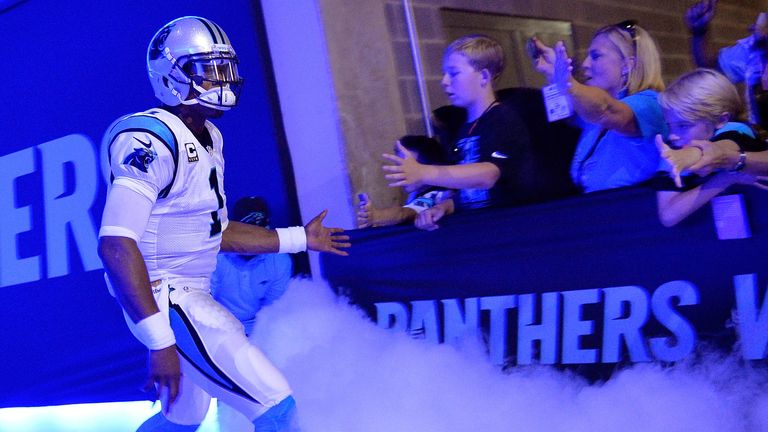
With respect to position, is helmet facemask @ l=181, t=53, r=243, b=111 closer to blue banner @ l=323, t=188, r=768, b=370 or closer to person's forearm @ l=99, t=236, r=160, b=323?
person's forearm @ l=99, t=236, r=160, b=323

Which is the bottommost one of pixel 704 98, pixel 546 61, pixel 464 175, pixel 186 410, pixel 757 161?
pixel 186 410

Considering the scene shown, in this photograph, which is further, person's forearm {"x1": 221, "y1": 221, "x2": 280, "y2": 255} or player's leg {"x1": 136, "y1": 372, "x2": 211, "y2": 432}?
person's forearm {"x1": 221, "y1": 221, "x2": 280, "y2": 255}

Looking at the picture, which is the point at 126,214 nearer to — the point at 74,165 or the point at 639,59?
the point at 639,59

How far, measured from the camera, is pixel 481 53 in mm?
3912

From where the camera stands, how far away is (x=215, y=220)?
3.26 meters

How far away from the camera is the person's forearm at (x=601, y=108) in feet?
10.6

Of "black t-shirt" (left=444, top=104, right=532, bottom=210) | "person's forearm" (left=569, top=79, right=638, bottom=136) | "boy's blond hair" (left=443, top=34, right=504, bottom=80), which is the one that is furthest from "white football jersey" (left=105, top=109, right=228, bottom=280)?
"person's forearm" (left=569, top=79, right=638, bottom=136)

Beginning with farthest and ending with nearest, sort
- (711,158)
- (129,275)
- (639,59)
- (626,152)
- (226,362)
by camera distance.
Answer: (639,59), (626,152), (226,362), (129,275), (711,158)

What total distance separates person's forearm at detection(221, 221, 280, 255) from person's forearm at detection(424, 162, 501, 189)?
0.73 meters

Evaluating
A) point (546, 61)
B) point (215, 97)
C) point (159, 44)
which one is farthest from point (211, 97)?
point (546, 61)

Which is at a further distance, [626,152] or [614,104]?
[626,152]

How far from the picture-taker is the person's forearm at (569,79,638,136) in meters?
3.24

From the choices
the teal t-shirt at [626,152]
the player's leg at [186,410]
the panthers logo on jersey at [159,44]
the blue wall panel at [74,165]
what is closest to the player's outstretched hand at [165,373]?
the player's leg at [186,410]

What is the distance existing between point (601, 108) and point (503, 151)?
552 mm
